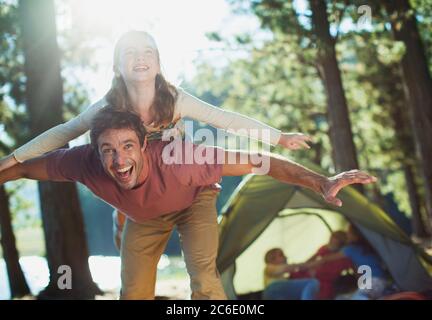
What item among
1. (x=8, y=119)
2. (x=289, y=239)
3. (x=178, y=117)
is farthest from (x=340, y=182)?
(x=8, y=119)

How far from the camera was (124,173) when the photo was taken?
3.12 m

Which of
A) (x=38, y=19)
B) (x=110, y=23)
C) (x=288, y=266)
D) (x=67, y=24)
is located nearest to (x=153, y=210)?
(x=288, y=266)

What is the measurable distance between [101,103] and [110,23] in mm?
7444

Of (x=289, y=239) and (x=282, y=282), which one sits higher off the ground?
(x=289, y=239)

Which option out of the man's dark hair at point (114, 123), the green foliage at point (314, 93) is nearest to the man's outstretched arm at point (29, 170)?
the man's dark hair at point (114, 123)

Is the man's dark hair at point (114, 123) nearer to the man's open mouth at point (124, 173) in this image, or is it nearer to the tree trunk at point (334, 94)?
the man's open mouth at point (124, 173)

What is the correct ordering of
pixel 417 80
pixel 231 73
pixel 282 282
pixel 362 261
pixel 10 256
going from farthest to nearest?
pixel 231 73 → pixel 10 256 → pixel 417 80 → pixel 282 282 → pixel 362 261

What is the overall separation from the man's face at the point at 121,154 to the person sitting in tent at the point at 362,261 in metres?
3.64

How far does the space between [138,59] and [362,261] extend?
4016 millimetres

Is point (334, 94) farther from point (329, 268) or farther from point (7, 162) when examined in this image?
point (7, 162)

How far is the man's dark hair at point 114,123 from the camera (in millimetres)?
3146

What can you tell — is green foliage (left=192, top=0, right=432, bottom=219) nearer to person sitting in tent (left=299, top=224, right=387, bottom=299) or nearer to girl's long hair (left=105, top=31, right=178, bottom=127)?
person sitting in tent (left=299, top=224, right=387, bottom=299)

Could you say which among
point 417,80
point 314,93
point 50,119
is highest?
point 314,93
